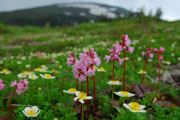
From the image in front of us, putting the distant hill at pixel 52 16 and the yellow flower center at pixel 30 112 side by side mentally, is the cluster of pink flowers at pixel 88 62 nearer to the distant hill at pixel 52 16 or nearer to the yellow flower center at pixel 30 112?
the yellow flower center at pixel 30 112

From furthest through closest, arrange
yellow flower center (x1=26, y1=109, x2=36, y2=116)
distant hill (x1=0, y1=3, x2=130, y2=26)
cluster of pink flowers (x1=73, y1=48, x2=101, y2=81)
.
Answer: distant hill (x1=0, y1=3, x2=130, y2=26) → cluster of pink flowers (x1=73, y1=48, x2=101, y2=81) → yellow flower center (x1=26, y1=109, x2=36, y2=116)

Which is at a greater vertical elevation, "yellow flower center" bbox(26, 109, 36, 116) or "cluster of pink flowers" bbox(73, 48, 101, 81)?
"cluster of pink flowers" bbox(73, 48, 101, 81)

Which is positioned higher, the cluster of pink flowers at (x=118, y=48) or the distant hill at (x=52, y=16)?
the distant hill at (x=52, y=16)

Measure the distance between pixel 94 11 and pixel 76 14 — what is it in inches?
969

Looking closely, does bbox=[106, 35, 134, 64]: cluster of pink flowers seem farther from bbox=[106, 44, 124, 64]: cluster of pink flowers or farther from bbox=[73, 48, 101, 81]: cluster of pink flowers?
bbox=[73, 48, 101, 81]: cluster of pink flowers

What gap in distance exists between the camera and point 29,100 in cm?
236

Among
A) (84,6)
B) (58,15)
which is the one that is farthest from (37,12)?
(84,6)

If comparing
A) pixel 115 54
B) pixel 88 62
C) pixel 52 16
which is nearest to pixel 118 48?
pixel 115 54

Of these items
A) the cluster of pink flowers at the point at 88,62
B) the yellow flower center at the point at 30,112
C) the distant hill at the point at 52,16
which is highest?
the distant hill at the point at 52,16

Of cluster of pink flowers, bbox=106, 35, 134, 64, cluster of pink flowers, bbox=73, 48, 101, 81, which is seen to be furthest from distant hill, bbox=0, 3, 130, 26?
cluster of pink flowers, bbox=73, 48, 101, 81

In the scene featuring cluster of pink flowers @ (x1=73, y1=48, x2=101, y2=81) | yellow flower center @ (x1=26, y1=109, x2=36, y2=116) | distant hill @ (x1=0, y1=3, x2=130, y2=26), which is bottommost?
yellow flower center @ (x1=26, y1=109, x2=36, y2=116)

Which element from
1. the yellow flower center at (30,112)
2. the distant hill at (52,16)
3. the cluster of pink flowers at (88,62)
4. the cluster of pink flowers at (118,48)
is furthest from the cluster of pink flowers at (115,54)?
the distant hill at (52,16)

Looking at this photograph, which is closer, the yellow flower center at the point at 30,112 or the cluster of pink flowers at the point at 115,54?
the yellow flower center at the point at 30,112

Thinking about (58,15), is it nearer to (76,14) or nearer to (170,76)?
(76,14)
